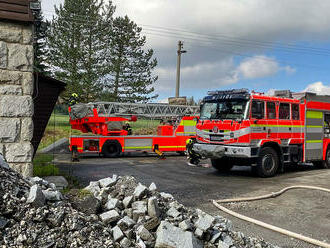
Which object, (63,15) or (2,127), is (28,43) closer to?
(2,127)

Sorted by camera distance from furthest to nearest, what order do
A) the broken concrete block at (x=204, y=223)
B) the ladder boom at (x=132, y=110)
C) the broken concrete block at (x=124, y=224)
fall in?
the ladder boom at (x=132, y=110) → the broken concrete block at (x=204, y=223) → the broken concrete block at (x=124, y=224)

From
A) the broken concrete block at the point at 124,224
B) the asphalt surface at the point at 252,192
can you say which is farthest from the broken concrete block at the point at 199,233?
the asphalt surface at the point at 252,192

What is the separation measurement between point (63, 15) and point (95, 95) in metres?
7.90

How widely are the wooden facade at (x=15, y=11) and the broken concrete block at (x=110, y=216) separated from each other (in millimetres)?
3916

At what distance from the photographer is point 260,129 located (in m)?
10.3

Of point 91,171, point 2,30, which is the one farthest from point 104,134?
point 2,30

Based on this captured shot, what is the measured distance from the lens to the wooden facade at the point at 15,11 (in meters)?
5.69

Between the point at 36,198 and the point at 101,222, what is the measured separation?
0.81 meters

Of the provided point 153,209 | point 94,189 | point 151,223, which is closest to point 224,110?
point 94,189

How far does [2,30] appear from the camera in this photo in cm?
573

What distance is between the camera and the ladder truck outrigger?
1535cm

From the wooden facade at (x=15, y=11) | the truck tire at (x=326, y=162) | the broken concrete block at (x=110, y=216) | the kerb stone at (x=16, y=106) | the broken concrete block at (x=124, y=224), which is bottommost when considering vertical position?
the truck tire at (x=326, y=162)

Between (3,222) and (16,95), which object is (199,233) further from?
(16,95)

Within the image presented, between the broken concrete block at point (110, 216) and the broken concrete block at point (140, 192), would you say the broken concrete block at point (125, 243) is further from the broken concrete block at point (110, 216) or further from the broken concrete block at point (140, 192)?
the broken concrete block at point (140, 192)
